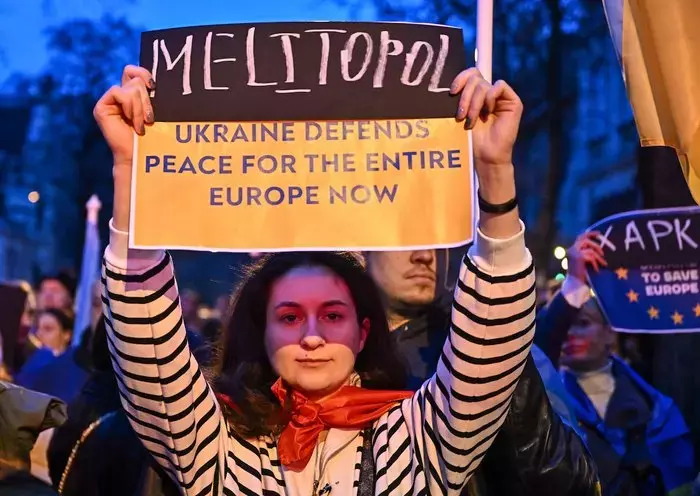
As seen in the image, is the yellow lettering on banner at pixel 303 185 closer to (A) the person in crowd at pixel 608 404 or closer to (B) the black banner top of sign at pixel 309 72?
(B) the black banner top of sign at pixel 309 72

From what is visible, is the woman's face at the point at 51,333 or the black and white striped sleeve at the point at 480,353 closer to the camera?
the black and white striped sleeve at the point at 480,353

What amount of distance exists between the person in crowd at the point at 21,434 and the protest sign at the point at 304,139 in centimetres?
119

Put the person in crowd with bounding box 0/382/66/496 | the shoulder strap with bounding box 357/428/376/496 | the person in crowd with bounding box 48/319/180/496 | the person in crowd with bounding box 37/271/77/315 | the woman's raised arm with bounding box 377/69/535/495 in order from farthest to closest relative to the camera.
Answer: the person in crowd with bounding box 37/271/77/315, the person in crowd with bounding box 0/382/66/496, the person in crowd with bounding box 48/319/180/496, the shoulder strap with bounding box 357/428/376/496, the woman's raised arm with bounding box 377/69/535/495

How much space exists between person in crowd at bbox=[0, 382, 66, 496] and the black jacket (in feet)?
4.49

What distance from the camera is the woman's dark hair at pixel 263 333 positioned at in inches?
99.1

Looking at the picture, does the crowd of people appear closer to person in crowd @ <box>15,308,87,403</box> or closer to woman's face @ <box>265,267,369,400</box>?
woman's face @ <box>265,267,369,400</box>

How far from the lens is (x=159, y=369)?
2221mm

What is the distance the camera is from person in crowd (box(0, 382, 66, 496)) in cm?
305

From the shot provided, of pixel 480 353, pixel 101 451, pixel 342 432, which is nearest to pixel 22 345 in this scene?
pixel 101 451

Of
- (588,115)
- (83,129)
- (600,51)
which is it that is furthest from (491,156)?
(83,129)

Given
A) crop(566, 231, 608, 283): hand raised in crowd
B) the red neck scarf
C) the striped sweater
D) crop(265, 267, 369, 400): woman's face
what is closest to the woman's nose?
crop(265, 267, 369, 400): woman's face

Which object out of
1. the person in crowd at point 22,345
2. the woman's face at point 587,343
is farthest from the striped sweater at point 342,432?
the person in crowd at point 22,345

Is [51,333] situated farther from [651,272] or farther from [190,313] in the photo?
[651,272]

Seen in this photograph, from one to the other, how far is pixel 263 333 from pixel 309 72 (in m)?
0.69
